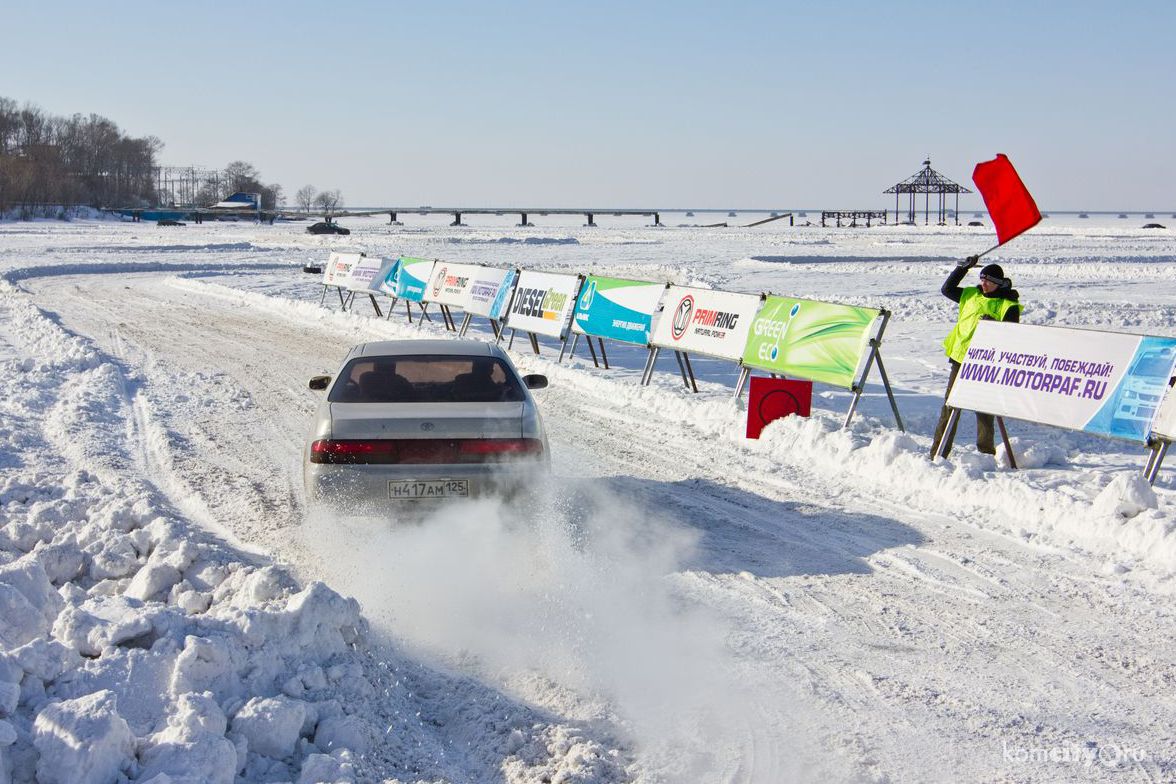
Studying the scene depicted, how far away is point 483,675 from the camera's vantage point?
5516 millimetres

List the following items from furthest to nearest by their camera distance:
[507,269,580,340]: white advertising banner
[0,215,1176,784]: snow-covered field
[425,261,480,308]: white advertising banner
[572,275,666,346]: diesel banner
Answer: [425,261,480,308]: white advertising banner → [507,269,580,340]: white advertising banner → [572,275,666,346]: diesel banner → [0,215,1176,784]: snow-covered field

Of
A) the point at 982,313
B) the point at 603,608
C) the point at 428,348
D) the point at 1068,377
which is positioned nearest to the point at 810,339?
the point at 982,313

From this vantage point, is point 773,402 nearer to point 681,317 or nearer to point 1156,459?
point 681,317

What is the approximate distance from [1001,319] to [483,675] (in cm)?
665

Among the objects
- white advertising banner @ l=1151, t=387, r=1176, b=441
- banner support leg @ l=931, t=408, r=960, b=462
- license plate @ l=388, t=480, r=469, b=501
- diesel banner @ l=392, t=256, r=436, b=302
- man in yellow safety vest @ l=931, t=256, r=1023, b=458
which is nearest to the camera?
license plate @ l=388, t=480, r=469, b=501

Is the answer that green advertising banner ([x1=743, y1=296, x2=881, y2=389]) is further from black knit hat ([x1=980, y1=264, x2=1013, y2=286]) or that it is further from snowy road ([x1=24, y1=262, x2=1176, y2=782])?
black knit hat ([x1=980, y1=264, x2=1013, y2=286])

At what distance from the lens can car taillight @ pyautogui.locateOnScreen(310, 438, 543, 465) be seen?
7180mm

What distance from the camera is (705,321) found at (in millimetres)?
14188

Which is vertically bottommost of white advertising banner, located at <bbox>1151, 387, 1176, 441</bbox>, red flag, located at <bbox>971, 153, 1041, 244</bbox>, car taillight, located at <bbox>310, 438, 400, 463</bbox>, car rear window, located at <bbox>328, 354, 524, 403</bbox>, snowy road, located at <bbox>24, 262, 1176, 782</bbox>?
snowy road, located at <bbox>24, 262, 1176, 782</bbox>

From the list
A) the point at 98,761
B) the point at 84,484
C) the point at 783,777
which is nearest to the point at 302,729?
the point at 98,761

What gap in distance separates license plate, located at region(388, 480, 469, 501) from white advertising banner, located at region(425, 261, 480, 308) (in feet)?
44.3

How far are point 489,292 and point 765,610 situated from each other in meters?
14.0

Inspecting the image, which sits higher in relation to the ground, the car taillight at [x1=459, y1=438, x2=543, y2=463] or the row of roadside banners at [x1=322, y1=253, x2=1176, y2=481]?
the row of roadside banners at [x1=322, y1=253, x2=1176, y2=481]

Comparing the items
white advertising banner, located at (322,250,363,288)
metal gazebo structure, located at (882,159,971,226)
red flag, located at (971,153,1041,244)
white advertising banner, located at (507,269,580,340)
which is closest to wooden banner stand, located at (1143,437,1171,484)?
red flag, located at (971,153,1041,244)
